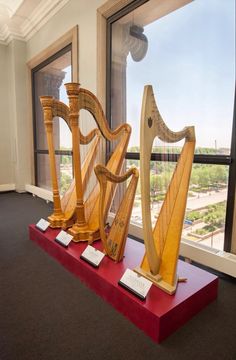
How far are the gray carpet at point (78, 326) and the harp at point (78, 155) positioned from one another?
11.7 inches

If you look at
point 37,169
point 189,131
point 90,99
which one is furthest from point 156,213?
point 37,169

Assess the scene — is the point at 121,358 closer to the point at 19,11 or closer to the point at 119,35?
the point at 119,35

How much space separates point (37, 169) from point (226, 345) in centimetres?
349

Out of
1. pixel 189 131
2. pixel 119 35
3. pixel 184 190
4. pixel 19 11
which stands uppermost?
pixel 19 11

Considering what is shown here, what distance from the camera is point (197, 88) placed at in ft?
5.48

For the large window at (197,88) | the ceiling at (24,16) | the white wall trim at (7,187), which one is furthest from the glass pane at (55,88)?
the large window at (197,88)

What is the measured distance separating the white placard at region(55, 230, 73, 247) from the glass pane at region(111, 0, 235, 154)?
993 millimetres

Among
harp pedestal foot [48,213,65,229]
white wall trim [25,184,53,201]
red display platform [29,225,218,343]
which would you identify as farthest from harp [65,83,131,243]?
white wall trim [25,184,53,201]

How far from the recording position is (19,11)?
3.11m

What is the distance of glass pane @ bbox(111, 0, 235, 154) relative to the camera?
1521 mm

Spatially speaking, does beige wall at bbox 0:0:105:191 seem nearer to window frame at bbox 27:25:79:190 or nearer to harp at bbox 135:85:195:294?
window frame at bbox 27:25:79:190

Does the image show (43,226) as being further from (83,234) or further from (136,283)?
(136,283)

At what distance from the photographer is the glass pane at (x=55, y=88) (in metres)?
2.95

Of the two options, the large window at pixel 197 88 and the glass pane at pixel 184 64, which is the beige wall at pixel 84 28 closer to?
the glass pane at pixel 184 64
